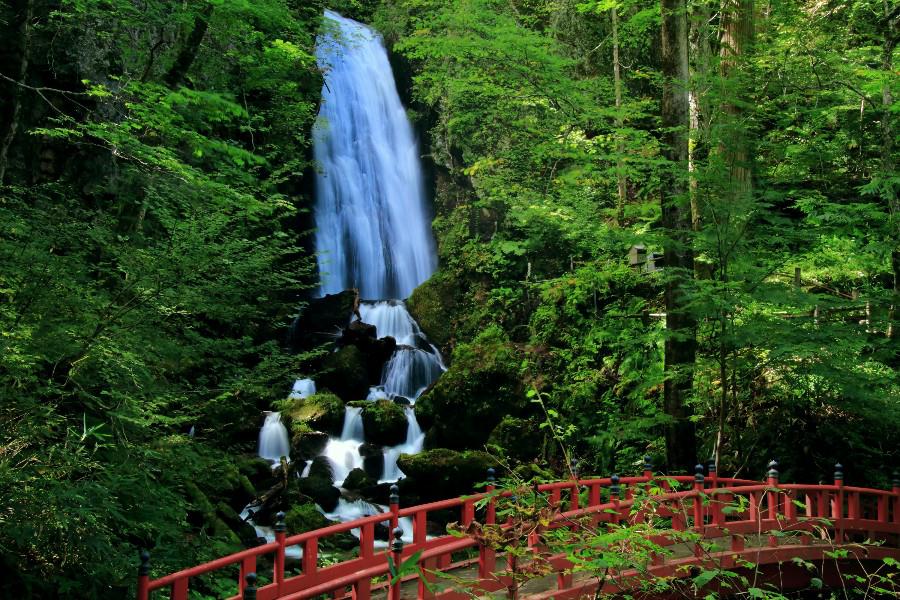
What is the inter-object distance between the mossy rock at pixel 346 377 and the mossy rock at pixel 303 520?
582 centimetres

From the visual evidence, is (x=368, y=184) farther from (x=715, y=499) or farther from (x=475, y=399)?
(x=715, y=499)

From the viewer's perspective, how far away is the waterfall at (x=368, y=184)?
2300 centimetres

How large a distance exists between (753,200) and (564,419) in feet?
21.3

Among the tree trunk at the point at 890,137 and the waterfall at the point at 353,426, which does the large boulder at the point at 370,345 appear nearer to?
the waterfall at the point at 353,426

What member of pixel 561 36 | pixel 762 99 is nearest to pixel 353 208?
pixel 561 36

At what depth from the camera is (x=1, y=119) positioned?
10.5m

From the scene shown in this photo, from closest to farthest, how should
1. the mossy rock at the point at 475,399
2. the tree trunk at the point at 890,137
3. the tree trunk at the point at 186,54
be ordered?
1. the tree trunk at the point at 890,137
2. the tree trunk at the point at 186,54
3. the mossy rock at the point at 475,399

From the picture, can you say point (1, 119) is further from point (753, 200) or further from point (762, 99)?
point (762, 99)

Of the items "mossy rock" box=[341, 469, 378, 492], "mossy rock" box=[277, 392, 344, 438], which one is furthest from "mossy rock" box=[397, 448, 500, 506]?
"mossy rock" box=[277, 392, 344, 438]

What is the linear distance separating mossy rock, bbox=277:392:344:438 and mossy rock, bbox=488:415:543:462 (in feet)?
13.2

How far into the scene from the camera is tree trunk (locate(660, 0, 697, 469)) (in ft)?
28.8

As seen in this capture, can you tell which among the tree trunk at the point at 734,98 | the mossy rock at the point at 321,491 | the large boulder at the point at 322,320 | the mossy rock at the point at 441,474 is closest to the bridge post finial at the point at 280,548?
the tree trunk at the point at 734,98

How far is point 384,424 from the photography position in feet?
52.1

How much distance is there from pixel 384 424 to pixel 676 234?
369 inches
